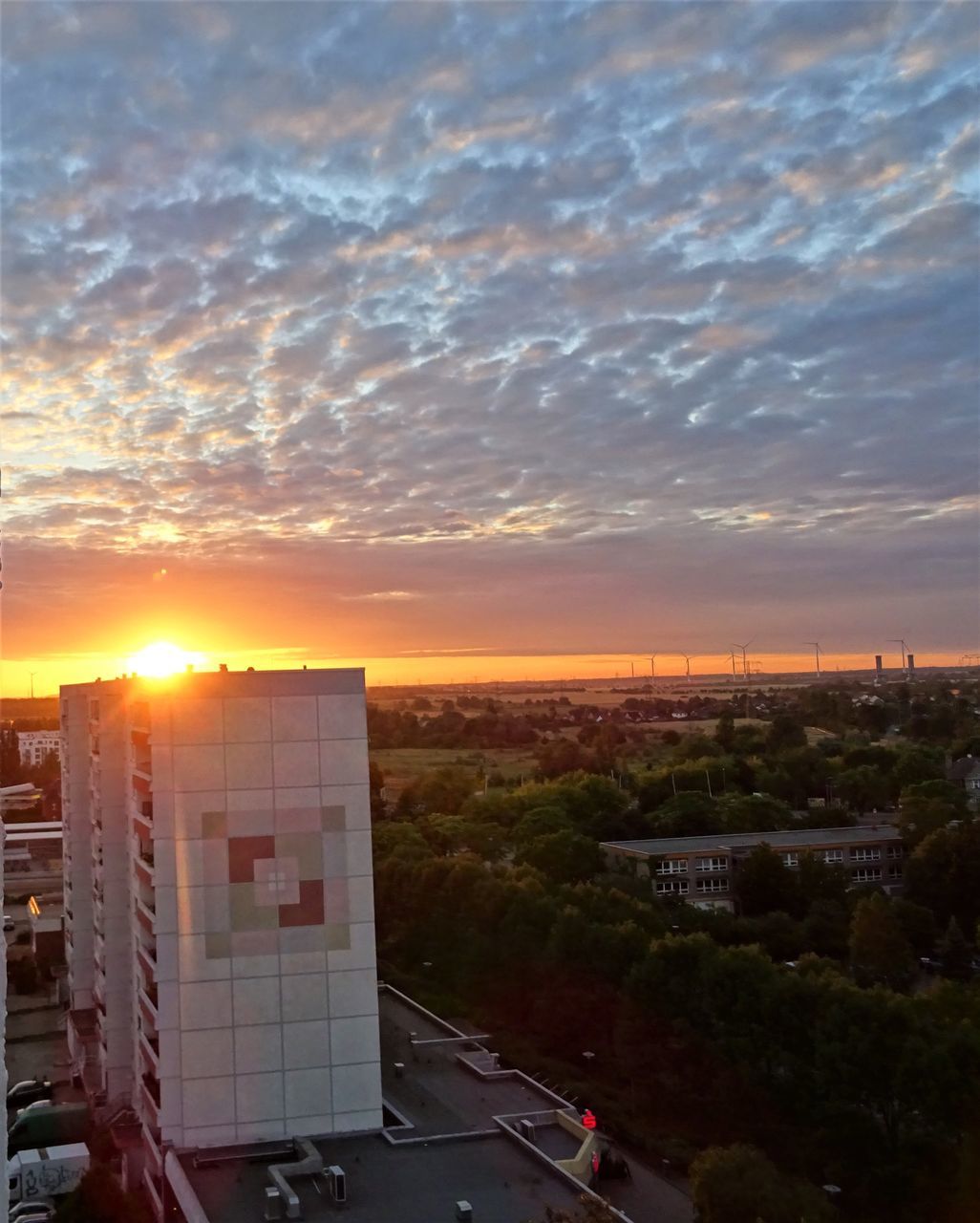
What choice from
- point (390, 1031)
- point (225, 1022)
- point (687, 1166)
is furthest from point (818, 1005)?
point (225, 1022)

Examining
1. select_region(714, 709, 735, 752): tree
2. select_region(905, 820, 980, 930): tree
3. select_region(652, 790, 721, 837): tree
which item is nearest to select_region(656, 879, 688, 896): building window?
select_region(652, 790, 721, 837): tree

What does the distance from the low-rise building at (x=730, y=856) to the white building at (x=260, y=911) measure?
66.0ft

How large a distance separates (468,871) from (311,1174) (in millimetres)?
14666

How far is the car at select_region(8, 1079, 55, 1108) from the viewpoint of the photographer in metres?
21.5

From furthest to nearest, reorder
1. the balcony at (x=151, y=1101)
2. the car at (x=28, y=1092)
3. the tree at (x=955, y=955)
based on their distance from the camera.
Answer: the tree at (x=955, y=955) → the car at (x=28, y=1092) → the balcony at (x=151, y=1101)

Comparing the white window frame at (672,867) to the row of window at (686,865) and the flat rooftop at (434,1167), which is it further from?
the flat rooftop at (434,1167)

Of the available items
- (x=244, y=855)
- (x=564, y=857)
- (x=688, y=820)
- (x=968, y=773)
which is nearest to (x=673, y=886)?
(x=564, y=857)

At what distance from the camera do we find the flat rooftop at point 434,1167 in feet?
40.4

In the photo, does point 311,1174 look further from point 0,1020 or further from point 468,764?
point 468,764

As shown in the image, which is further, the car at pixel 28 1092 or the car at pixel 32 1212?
the car at pixel 28 1092

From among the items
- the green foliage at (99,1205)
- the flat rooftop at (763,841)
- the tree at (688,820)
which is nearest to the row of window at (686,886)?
the flat rooftop at (763,841)

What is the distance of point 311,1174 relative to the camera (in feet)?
43.9

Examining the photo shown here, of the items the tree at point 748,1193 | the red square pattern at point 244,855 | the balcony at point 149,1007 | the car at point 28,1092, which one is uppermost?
the red square pattern at point 244,855

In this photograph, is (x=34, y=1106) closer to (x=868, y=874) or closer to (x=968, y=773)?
(x=868, y=874)
